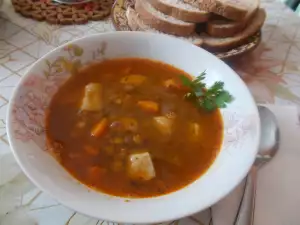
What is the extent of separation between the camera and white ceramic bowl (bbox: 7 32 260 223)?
2.80 feet

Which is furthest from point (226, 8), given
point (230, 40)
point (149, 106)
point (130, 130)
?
point (130, 130)

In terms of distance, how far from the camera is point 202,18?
163 cm

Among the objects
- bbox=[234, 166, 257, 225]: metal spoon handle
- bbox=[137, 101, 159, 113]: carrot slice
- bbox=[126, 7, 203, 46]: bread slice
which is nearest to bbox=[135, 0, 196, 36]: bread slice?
bbox=[126, 7, 203, 46]: bread slice

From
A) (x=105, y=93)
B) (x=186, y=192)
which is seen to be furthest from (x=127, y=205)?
(x=105, y=93)

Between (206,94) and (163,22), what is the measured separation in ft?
1.81

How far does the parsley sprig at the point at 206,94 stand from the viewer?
1206 millimetres

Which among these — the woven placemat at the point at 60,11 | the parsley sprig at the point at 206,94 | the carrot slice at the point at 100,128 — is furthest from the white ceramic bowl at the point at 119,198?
the woven placemat at the point at 60,11

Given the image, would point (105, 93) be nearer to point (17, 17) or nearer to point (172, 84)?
point (172, 84)

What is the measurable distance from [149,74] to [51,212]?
63 centimetres

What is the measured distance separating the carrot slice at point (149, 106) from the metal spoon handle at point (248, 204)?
390 millimetres

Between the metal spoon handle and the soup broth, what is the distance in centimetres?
14

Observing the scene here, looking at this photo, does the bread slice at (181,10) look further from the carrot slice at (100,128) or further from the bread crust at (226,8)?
the carrot slice at (100,128)

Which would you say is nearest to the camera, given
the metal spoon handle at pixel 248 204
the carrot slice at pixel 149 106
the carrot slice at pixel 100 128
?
the metal spoon handle at pixel 248 204

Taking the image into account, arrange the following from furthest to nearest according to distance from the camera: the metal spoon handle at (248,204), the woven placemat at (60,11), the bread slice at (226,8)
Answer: the woven placemat at (60,11), the bread slice at (226,8), the metal spoon handle at (248,204)
